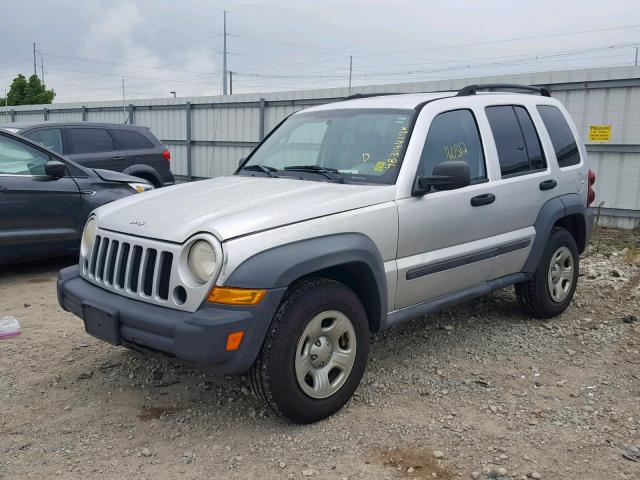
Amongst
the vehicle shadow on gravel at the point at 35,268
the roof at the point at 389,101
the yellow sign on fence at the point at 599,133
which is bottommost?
the vehicle shadow on gravel at the point at 35,268

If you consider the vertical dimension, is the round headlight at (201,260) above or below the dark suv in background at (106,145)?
below

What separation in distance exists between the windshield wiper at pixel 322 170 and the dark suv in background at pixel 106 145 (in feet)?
19.0

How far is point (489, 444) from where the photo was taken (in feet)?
10.9

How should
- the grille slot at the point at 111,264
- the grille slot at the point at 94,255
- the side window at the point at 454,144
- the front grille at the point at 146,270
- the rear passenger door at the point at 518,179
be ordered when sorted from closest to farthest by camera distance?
the front grille at the point at 146,270 → the grille slot at the point at 111,264 → the grille slot at the point at 94,255 → the side window at the point at 454,144 → the rear passenger door at the point at 518,179

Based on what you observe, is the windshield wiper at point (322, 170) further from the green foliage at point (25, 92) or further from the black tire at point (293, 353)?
the green foliage at point (25, 92)

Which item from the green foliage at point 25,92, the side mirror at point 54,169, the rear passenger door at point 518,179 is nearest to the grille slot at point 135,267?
the rear passenger door at point 518,179

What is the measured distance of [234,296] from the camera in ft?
10.00

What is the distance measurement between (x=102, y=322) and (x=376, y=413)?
63.1 inches

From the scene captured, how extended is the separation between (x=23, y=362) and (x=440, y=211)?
300 centimetres

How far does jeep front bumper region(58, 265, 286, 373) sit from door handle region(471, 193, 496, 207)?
1.78 meters

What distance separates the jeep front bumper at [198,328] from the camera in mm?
2996

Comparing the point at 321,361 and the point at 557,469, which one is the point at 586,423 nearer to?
the point at 557,469

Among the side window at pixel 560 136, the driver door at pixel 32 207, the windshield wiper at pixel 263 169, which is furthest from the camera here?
the driver door at pixel 32 207

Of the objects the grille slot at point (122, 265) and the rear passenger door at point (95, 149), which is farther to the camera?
the rear passenger door at point (95, 149)
